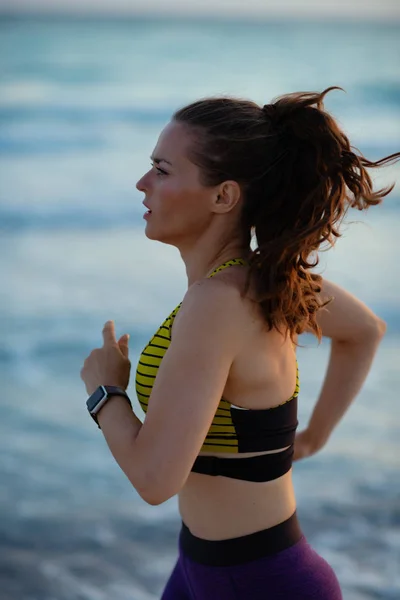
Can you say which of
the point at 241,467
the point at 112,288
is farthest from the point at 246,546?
the point at 112,288

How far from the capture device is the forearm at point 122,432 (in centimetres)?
169

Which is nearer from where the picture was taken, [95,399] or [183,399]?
[183,399]

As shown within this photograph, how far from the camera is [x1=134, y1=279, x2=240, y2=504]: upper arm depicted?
1.65 metres

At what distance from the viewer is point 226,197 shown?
1.87 metres

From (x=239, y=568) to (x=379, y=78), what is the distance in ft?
59.8

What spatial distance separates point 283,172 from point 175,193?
212 mm

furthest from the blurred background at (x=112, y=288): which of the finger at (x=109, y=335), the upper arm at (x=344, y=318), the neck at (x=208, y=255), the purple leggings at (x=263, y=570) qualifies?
the purple leggings at (x=263, y=570)

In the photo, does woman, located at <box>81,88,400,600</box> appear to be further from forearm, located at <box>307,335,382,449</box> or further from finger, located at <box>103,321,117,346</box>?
forearm, located at <box>307,335,382,449</box>

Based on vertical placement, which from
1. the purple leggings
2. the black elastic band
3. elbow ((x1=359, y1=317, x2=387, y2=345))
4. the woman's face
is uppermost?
the woman's face

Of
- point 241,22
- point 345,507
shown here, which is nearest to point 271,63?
point 241,22

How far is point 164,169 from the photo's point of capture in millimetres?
1890

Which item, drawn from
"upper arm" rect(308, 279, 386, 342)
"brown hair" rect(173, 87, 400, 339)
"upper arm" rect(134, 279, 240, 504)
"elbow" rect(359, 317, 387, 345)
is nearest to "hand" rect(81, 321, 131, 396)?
Result: "upper arm" rect(134, 279, 240, 504)

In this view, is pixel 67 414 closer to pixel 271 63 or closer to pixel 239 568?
pixel 239 568

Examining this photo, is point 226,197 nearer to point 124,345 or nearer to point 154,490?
point 124,345
